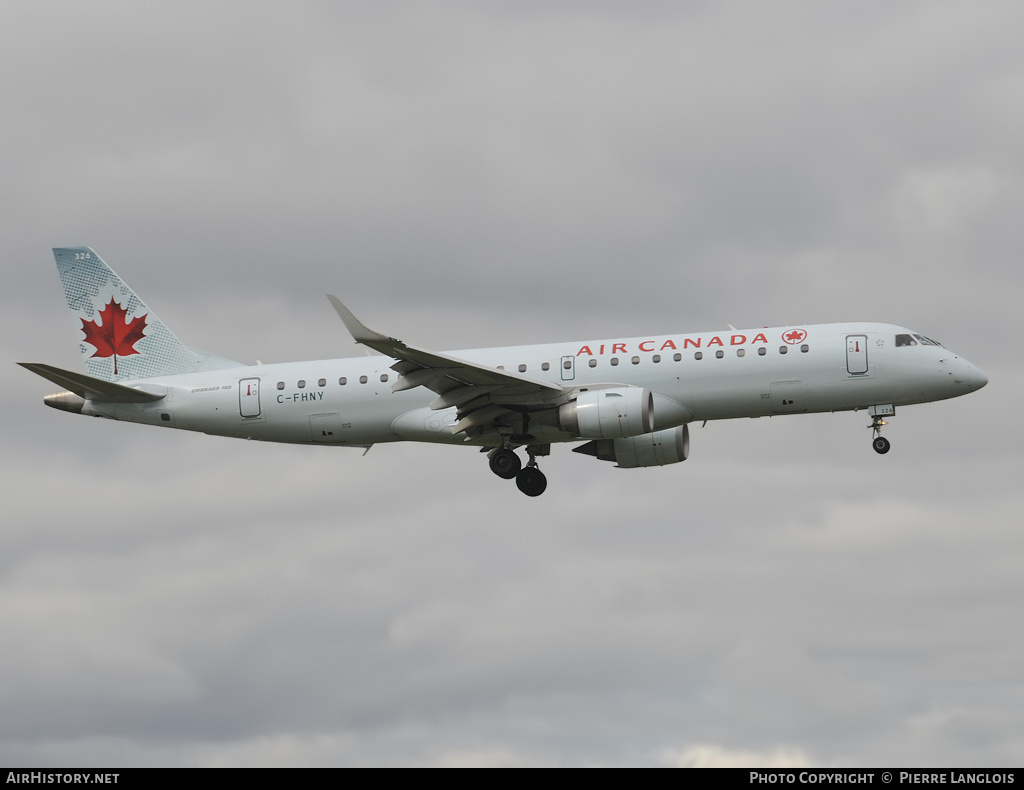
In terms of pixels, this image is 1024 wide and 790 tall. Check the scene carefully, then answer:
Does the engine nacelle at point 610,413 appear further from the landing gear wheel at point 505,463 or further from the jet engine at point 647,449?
the jet engine at point 647,449

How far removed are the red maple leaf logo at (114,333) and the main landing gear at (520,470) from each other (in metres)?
14.7

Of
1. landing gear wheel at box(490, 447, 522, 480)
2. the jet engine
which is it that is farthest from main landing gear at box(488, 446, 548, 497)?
the jet engine

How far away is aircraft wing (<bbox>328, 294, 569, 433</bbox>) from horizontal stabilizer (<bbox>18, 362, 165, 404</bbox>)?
1008 centimetres

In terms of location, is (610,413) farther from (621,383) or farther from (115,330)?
(115,330)

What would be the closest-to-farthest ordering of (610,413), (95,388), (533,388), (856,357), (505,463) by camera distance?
1. (610,413)
2. (856,357)
3. (533,388)
4. (505,463)
5. (95,388)

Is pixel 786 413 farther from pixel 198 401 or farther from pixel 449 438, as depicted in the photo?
pixel 198 401

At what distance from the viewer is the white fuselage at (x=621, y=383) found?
163ft

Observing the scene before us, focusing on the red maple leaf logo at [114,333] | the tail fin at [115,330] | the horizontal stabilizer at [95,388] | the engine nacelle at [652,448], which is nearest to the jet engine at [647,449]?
the engine nacelle at [652,448]

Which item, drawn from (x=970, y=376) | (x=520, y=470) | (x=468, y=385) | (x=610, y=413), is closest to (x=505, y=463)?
(x=520, y=470)

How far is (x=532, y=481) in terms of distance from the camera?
5462 centimetres

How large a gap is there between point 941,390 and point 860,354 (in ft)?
9.76

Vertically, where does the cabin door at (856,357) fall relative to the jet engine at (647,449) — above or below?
above

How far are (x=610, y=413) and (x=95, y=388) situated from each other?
18.5 meters
